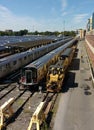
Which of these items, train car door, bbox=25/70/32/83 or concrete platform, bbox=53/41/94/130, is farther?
train car door, bbox=25/70/32/83

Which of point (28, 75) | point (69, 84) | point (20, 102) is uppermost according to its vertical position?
point (28, 75)

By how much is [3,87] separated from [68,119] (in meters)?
11.6

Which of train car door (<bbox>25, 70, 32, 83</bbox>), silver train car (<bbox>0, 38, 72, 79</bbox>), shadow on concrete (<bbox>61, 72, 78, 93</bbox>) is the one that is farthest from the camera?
silver train car (<bbox>0, 38, 72, 79</bbox>)

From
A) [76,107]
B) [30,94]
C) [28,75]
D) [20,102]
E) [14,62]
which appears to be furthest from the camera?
[14,62]

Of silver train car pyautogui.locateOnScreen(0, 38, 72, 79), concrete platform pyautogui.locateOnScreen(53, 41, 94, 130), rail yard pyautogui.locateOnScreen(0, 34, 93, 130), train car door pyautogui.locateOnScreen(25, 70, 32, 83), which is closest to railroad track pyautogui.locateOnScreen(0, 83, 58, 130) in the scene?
rail yard pyautogui.locateOnScreen(0, 34, 93, 130)

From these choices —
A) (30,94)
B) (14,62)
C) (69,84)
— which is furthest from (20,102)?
(14,62)

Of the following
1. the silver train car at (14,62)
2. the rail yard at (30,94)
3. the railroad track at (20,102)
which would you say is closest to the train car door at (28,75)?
the rail yard at (30,94)

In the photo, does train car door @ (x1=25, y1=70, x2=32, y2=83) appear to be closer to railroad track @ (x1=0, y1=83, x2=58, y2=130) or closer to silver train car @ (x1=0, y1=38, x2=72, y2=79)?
railroad track @ (x1=0, y1=83, x2=58, y2=130)

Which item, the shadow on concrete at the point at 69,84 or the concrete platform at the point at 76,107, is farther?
the shadow on concrete at the point at 69,84

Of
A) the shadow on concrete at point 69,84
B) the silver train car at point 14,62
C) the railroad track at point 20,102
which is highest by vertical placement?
the silver train car at point 14,62

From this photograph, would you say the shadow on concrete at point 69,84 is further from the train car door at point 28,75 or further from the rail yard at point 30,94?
the train car door at point 28,75

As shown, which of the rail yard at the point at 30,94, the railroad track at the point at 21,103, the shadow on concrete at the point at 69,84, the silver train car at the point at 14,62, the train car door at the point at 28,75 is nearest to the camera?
the rail yard at the point at 30,94

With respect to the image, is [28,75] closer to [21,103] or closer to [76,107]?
[21,103]

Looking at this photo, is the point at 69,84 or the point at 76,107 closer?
the point at 76,107
